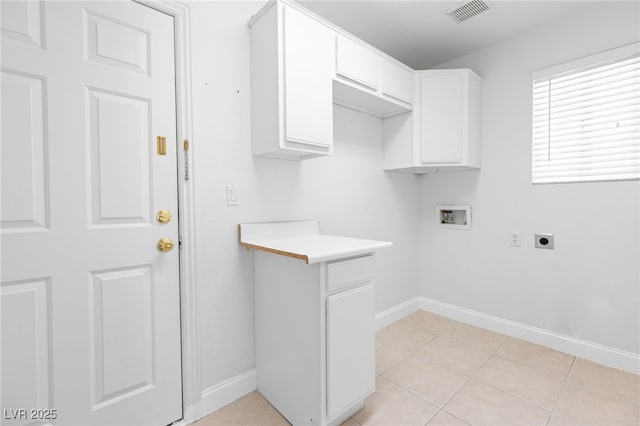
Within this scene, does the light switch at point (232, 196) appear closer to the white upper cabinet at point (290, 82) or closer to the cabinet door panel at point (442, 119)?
the white upper cabinet at point (290, 82)

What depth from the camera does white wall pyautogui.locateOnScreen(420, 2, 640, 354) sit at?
2010 millimetres

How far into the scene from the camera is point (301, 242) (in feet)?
5.78

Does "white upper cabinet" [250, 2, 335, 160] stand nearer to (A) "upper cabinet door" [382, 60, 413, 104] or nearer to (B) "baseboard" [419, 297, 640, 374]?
(A) "upper cabinet door" [382, 60, 413, 104]

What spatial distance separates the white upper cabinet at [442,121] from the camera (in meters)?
2.45

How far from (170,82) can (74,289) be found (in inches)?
42.2

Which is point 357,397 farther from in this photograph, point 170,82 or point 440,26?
point 440,26

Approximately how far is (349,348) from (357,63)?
1788 millimetres

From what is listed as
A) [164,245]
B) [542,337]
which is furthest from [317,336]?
[542,337]

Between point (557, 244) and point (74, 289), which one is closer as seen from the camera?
point (74, 289)

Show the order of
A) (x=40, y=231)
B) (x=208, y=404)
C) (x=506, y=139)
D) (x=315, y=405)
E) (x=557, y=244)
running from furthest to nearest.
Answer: (x=506, y=139) < (x=557, y=244) < (x=208, y=404) < (x=315, y=405) < (x=40, y=231)

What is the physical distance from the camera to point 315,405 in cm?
137

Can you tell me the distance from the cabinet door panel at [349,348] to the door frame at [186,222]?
75 centimetres

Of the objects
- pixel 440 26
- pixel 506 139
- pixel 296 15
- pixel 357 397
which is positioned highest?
pixel 440 26

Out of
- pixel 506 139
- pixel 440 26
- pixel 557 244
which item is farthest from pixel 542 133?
pixel 440 26
